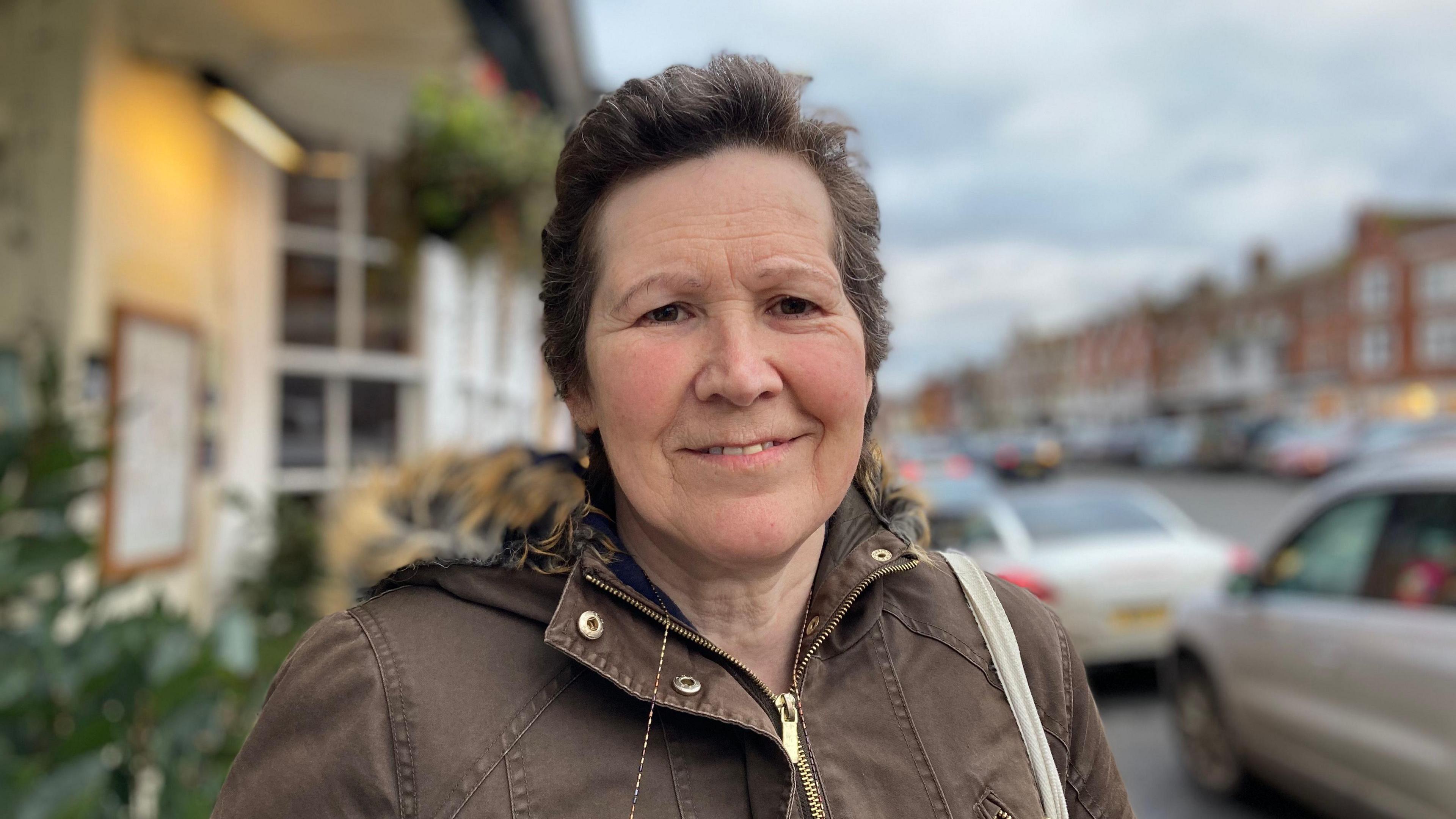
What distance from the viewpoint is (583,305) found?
140cm

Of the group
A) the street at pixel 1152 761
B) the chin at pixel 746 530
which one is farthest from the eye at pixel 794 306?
the street at pixel 1152 761

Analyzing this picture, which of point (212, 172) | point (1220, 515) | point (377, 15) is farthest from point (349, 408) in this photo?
point (1220, 515)

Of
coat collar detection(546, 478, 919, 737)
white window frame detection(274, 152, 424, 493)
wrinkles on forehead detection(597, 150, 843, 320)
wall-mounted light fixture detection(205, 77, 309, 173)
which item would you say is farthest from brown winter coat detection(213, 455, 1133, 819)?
white window frame detection(274, 152, 424, 493)

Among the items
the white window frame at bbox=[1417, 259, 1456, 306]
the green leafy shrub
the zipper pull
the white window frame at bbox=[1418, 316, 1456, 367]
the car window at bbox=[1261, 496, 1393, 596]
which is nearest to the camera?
the zipper pull

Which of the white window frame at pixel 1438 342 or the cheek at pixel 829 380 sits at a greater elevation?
the white window frame at pixel 1438 342

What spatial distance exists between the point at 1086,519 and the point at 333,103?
5608 mm

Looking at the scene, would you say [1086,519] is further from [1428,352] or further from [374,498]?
[1428,352]

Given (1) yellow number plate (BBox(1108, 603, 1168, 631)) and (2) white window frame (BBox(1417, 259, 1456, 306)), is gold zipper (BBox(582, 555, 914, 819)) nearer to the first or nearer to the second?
(1) yellow number plate (BBox(1108, 603, 1168, 631))

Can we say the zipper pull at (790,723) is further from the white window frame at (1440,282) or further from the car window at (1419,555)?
the white window frame at (1440,282)

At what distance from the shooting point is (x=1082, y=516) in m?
7.54

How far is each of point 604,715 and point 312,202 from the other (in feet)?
17.6

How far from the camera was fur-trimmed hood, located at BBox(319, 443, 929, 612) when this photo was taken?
4.43ft

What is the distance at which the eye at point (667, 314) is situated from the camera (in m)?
1.32

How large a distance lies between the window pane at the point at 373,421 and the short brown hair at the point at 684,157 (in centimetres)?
479
